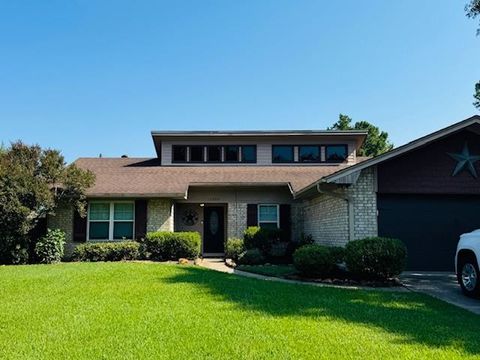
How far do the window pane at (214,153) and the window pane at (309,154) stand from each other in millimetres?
4087

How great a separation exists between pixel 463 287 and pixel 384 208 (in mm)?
3952

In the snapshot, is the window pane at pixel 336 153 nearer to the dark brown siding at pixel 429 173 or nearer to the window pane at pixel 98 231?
the dark brown siding at pixel 429 173

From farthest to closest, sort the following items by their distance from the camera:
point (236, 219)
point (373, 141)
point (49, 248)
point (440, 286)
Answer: point (373, 141)
point (236, 219)
point (49, 248)
point (440, 286)

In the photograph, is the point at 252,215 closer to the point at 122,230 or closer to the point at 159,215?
the point at 159,215

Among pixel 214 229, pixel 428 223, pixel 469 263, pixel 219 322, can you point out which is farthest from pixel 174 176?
pixel 219 322

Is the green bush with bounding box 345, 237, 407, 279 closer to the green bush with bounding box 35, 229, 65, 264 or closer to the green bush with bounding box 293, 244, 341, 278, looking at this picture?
the green bush with bounding box 293, 244, 341, 278

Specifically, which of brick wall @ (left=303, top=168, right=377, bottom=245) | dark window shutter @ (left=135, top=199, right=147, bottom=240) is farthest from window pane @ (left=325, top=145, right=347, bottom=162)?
dark window shutter @ (left=135, top=199, right=147, bottom=240)

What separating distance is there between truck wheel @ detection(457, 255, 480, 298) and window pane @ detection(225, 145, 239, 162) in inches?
526

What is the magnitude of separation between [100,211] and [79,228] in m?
1.09

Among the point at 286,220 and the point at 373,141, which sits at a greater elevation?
the point at 373,141

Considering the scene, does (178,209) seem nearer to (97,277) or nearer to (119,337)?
(97,277)

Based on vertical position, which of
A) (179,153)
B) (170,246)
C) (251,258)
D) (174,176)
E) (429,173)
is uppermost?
(179,153)

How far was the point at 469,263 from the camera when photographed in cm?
890

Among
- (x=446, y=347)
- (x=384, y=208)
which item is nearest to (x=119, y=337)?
(x=446, y=347)
